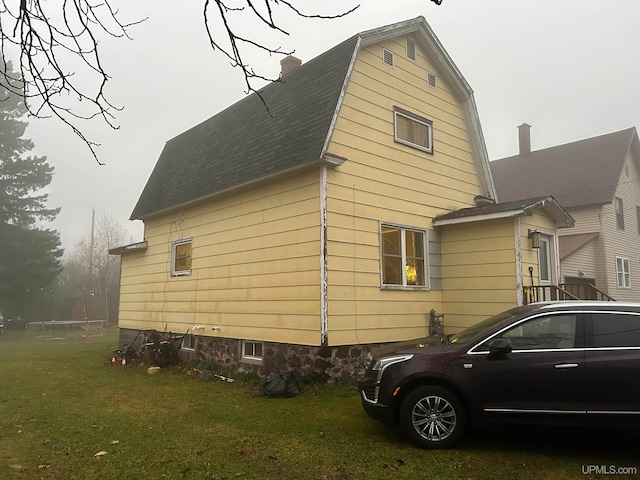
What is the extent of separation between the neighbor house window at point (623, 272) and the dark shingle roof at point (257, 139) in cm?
1868

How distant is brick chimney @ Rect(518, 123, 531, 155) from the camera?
1174 inches

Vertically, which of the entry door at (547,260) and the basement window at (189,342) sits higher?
the entry door at (547,260)

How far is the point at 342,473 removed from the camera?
15.4ft

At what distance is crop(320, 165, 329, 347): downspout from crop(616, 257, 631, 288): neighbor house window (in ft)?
62.7

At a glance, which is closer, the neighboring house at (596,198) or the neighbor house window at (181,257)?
the neighbor house window at (181,257)

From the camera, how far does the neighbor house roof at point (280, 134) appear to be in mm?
9203

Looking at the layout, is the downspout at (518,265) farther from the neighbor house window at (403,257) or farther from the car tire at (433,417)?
the car tire at (433,417)

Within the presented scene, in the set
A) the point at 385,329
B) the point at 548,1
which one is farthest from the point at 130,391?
the point at 548,1

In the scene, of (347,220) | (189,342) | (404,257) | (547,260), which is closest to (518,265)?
(547,260)

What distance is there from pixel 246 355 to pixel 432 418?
5588 mm

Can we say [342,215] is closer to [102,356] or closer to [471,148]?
[471,148]

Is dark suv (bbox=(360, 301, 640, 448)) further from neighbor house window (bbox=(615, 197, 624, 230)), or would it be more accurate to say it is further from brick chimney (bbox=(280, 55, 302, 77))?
neighbor house window (bbox=(615, 197, 624, 230))

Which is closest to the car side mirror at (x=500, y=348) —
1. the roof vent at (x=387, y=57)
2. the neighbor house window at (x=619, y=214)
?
the roof vent at (x=387, y=57)

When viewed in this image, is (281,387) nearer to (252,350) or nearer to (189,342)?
(252,350)
